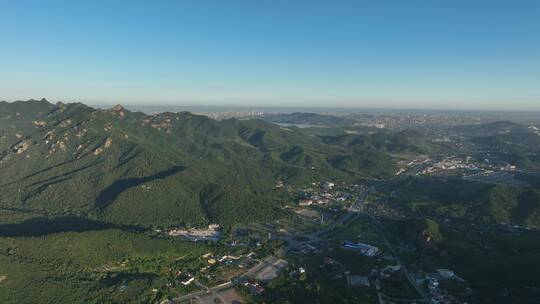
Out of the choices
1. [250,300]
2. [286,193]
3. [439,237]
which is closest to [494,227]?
[439,237]

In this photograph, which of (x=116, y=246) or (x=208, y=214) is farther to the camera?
(x=208, y=214)

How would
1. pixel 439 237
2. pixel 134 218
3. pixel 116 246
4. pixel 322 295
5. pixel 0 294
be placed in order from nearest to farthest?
pixel 0 294 < pixel 322 295 < pixel 116 246 < pixel 439 237 < pixel 134 218

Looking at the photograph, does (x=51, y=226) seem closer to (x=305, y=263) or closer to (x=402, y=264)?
(x=305, y=263)

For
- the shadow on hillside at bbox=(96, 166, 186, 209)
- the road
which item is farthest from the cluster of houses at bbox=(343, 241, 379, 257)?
the shadow on hillside at bbox=(96, 166, 186, 209)

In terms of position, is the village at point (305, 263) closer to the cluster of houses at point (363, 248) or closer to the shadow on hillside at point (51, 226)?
the cluster of houses at point (363, 248)

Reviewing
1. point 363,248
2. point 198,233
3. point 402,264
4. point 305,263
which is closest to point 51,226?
point 198,233

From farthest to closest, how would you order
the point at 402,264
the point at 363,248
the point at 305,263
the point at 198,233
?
the point at 198,233 → the point at 363,248 → the point at 402,264 → the point at 305,263

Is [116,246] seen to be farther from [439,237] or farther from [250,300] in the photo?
[439,237]
